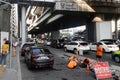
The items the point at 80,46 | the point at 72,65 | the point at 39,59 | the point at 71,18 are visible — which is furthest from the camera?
the point at 71,18

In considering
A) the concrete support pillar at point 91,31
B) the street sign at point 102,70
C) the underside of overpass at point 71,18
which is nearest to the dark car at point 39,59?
the street sign at point 102,70

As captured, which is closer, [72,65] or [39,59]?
[39,59]

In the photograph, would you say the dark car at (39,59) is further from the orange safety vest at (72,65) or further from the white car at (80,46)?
the white car at (80,46)

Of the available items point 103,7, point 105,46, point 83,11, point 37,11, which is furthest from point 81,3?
point 37,11

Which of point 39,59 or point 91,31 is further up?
point 91,31

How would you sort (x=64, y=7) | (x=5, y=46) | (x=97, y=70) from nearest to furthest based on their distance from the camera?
(x=97, y=70), (x=5, y=46), (x=64, y=7)

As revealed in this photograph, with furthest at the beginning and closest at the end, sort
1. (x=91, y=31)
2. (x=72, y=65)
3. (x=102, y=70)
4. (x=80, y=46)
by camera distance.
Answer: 1. (x=91, y=31)
2. (x=80, y=46)
3. (x=72, y=65)
4. (x=102, y=70)

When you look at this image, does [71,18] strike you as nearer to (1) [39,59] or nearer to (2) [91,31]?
(2) [91,31]

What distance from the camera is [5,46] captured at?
17172 millimetres

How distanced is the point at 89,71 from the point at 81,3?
91.2 ft

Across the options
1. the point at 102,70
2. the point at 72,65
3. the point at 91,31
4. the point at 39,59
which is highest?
the point at 91,31

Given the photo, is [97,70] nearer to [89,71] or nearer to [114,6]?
[89,71]

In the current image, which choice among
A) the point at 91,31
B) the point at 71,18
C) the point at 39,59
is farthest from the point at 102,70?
the point at 71,18

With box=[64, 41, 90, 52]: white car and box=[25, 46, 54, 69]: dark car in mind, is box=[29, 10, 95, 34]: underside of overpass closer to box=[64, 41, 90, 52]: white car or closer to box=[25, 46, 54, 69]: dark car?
box=[64, 41, 90, 52]: white car
